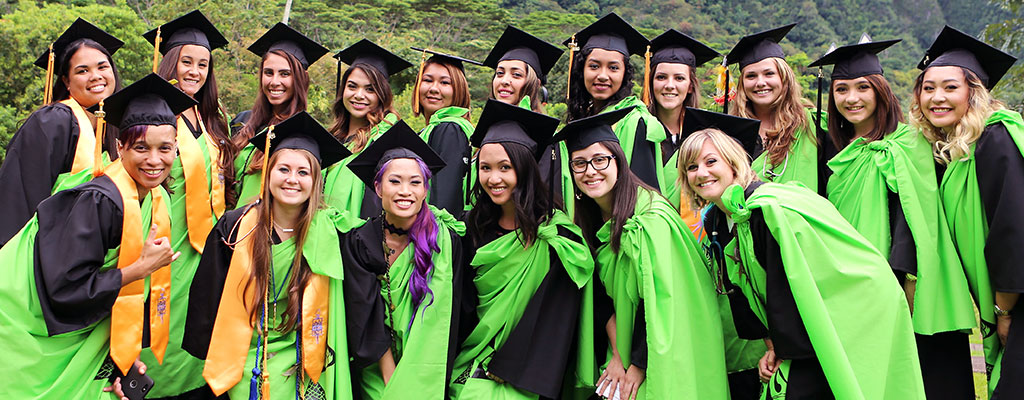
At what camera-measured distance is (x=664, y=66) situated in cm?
503

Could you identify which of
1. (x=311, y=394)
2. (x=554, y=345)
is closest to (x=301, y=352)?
(x=311, y=394)

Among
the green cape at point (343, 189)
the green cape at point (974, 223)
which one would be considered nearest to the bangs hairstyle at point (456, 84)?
the green cape at point (343, 189)

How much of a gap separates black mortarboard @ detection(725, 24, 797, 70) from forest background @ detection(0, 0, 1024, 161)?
579cm

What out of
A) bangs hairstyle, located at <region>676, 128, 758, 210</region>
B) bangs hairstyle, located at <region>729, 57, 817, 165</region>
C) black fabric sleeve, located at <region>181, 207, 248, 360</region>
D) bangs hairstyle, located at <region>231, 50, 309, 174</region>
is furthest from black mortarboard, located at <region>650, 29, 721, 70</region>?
black fabric sleeve, located at <region>181, 207, 248, 360</region>

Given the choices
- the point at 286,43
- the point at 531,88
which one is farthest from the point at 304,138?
the point at 531,88

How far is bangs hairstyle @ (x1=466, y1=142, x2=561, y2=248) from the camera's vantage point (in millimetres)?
3908

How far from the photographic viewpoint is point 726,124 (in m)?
3.83

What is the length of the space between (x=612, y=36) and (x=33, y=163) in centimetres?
361

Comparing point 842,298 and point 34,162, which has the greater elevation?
point 34,162

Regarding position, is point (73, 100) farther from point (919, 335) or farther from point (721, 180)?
point (919, 335)

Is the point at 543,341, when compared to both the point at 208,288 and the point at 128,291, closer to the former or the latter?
the point at 208,288

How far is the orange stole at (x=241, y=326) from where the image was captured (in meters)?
3.54

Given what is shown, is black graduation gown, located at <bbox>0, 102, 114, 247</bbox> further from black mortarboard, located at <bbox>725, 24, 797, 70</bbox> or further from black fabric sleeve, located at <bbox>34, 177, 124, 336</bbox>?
black mortarboard, located at <bbox>725, 24, 797, 70</bbox>

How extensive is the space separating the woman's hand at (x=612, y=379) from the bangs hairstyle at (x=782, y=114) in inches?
67.3
